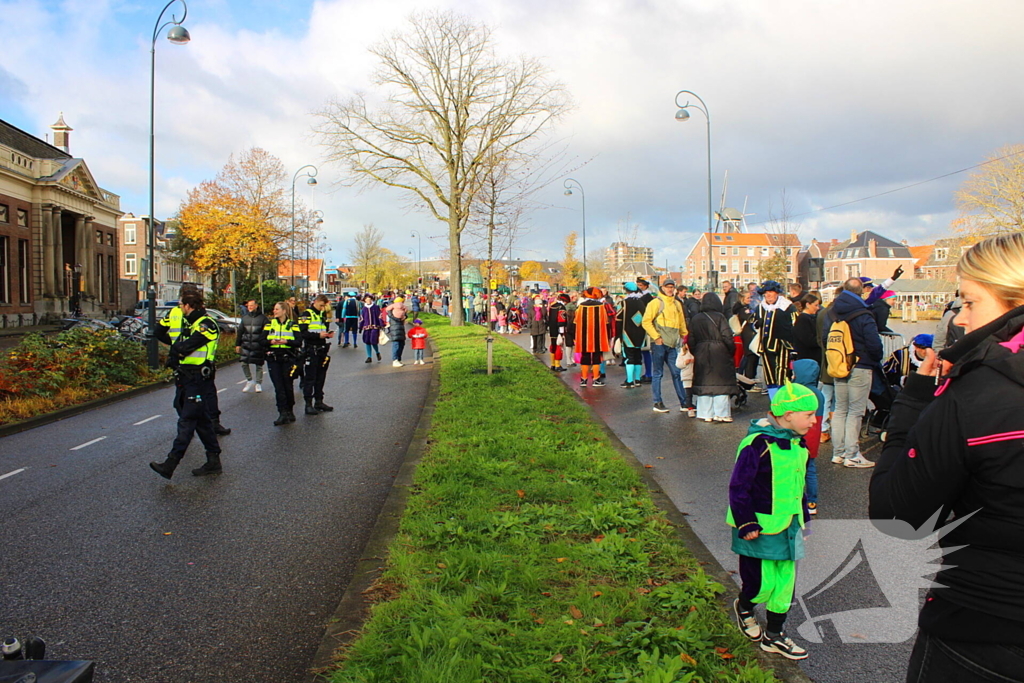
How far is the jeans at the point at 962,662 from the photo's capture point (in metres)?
1.70

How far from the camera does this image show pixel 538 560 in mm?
4473


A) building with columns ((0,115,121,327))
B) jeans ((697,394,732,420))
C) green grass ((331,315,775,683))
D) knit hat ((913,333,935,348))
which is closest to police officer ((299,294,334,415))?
green grass ((331,315,775,683))

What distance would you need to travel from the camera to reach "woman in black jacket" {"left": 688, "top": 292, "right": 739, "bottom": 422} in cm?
976

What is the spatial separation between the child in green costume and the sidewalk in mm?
221

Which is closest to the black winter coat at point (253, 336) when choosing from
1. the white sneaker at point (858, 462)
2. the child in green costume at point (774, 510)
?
the white sneaker at point (858, 462)

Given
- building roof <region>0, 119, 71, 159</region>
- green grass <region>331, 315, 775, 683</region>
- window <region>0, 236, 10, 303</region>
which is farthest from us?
building roof <region>0, 119, 71, 159</region>

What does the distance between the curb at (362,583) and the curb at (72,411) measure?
22.2ft

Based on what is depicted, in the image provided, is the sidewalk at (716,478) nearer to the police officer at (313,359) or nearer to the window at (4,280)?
the police officer at (313,359)

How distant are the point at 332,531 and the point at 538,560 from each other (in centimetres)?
189

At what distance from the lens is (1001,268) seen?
1806 mm

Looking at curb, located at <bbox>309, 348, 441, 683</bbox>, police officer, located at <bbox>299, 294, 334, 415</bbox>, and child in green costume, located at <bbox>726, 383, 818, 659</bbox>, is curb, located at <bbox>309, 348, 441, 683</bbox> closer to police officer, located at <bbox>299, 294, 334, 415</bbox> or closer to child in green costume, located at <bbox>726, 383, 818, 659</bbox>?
child in green costume, located at <bbox>726, 383, 818, 659</bbox>

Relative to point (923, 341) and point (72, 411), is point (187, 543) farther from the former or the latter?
point (72, 411)

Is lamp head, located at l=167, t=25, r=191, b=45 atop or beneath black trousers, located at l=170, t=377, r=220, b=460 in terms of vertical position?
atop

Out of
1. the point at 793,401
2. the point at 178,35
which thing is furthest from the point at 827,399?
the point at 178,35
